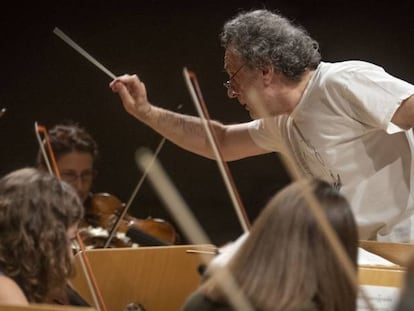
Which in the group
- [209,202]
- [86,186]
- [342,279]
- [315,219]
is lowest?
[209,202]

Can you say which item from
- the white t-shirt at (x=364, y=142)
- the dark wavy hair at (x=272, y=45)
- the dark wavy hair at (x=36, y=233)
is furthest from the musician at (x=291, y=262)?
the dark wavy hair at (x=272, y=45)

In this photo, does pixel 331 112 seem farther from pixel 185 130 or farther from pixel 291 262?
pixel 291 262

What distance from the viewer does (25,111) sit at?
4254mm

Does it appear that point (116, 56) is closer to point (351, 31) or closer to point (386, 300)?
point (351, 31)

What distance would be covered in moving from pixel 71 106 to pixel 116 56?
0.99 ft

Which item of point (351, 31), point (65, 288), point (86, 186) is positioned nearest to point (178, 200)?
point (86, 186)

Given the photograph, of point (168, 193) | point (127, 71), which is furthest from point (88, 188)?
point (127, 71)

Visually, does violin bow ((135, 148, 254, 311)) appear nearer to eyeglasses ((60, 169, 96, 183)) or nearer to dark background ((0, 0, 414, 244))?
dark background ((0, 0, 414, 244))

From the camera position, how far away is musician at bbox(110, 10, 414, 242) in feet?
7.84

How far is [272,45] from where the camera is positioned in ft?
8.54

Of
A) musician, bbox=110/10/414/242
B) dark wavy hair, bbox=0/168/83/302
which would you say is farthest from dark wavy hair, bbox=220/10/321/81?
dark wavy hair, bbox=0/168/83/302

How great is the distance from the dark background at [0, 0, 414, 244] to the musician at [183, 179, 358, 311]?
2.57 meters

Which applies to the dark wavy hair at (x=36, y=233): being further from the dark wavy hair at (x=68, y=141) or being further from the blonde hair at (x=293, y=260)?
the dark wavy hair at (x=68, y=141)

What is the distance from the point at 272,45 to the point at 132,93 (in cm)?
41
